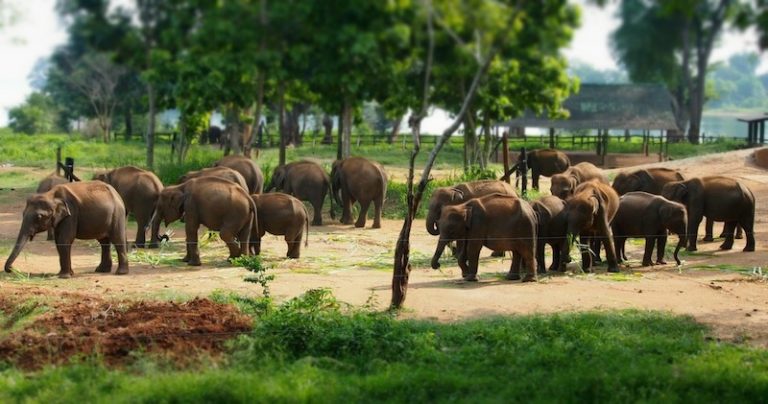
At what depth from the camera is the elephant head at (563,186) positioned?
18078 millimetres

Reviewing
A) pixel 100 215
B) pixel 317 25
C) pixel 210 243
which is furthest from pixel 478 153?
pixel 317 25

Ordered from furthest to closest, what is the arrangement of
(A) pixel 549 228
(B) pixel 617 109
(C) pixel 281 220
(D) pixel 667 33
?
(B) pixel 617 109 < (C) pixel 281 220 < (A) pixel 549 228 < (D) pixel 667 33

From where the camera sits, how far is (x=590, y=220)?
13656 millimetres

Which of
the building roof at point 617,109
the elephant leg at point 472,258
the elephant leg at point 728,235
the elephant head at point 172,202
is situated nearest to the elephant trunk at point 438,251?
the elephant leg at point 472,258

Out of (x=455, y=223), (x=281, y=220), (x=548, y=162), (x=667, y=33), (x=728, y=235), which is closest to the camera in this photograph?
(x=667, y=33)

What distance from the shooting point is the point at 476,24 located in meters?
9.88

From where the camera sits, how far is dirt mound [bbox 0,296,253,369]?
915 centimetres

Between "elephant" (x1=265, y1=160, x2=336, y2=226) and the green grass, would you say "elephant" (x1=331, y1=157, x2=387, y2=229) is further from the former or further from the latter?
the green grass

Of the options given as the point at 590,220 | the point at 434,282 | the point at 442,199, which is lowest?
the point at 434,282

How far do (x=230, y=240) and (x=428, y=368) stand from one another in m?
6.18

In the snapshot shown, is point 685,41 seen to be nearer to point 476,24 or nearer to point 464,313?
point 476,24

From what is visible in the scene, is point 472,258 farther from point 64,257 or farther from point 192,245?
point 64,257

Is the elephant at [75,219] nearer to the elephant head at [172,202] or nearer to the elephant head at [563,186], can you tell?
the elephant head at [172,202]

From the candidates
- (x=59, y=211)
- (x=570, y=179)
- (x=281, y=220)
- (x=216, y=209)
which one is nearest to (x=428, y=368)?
(x=59, y=211)
